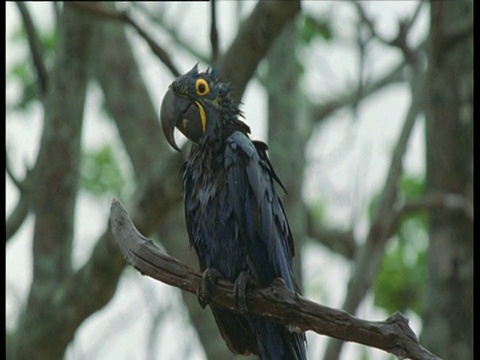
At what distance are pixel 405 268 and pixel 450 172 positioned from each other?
3.31 meters

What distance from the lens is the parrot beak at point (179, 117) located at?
520 centimetres

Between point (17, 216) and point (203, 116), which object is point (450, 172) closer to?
point (17, 216)

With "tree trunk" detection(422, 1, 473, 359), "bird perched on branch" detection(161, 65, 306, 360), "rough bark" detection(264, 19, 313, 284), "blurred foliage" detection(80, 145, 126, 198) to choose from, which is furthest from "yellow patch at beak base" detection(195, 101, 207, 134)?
"blurred foliage" detection(80, 145, 126, 198)

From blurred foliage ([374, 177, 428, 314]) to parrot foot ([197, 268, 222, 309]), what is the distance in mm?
6668

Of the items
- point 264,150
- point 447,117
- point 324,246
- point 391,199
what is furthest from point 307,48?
point 264,150

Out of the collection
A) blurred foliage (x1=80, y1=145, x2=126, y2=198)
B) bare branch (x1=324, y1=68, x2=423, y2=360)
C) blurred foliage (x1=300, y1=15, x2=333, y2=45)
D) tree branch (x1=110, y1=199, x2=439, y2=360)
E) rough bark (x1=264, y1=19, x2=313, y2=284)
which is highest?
blurred foliage (x1=300, y1=15, x2=333, y2=45)

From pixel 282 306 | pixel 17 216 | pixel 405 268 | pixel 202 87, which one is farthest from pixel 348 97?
pixel 282 306

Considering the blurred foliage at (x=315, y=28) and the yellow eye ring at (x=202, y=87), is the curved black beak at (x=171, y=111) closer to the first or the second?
the yellow eye ring at (x=202, y=87)

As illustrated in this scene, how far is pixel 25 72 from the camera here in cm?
1318

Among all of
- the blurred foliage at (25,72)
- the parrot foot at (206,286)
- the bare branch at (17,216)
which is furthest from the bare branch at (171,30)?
the parrot foot at (206,286)

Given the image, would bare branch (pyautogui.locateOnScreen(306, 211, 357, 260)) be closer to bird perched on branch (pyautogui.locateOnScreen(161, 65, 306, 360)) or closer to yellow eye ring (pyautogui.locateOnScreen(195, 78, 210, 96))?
bird perched on branch (pyautogui.locateOnScreen(161, 65, 306, 360))

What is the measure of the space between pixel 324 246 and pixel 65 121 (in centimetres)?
453

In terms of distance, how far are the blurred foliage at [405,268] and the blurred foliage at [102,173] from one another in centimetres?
449

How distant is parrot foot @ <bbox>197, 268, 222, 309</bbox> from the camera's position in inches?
197
